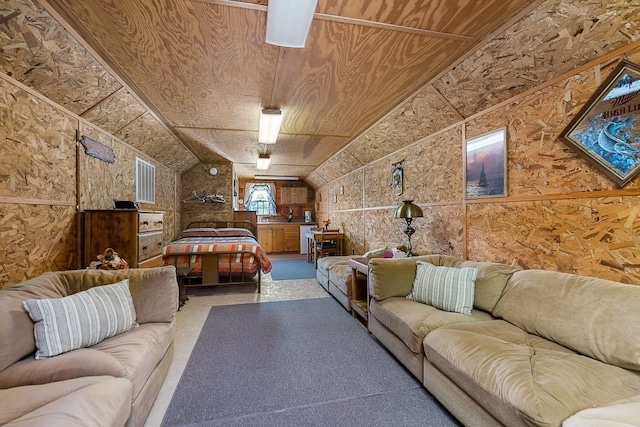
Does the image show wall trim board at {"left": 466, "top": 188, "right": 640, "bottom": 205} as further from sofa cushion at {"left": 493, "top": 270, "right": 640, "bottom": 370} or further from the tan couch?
the tan couch

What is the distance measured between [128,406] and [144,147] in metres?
3.64

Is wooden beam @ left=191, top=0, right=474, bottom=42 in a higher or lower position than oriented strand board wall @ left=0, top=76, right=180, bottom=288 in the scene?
higher

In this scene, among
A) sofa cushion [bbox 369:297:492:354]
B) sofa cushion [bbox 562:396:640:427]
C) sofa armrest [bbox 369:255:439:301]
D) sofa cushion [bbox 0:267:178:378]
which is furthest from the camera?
sofa armrest [bbox 369:255:439:301]

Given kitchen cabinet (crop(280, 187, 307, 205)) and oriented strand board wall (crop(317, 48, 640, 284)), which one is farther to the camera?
kitchen cabinet (crop(280, 187, 307, 205))

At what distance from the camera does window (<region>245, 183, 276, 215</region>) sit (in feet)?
28.6

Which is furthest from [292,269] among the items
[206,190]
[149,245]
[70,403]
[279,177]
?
[70,403]

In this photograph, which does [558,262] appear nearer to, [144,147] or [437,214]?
[437,214]

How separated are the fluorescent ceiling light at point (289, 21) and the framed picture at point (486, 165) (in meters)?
1.82

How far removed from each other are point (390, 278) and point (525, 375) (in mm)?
1212

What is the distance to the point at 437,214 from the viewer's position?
3014mm

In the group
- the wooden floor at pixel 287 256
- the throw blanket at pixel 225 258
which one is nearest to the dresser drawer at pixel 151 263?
the throw blanket at pixel 225 258

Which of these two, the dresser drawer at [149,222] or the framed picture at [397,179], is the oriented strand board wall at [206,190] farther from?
the framed picture at [397,179]

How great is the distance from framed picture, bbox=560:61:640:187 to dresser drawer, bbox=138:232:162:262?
3.75 metres

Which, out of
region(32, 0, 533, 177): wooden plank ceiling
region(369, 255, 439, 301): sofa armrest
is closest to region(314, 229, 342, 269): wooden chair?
region(32, 0, 533, 177): wooden plank ceiling
